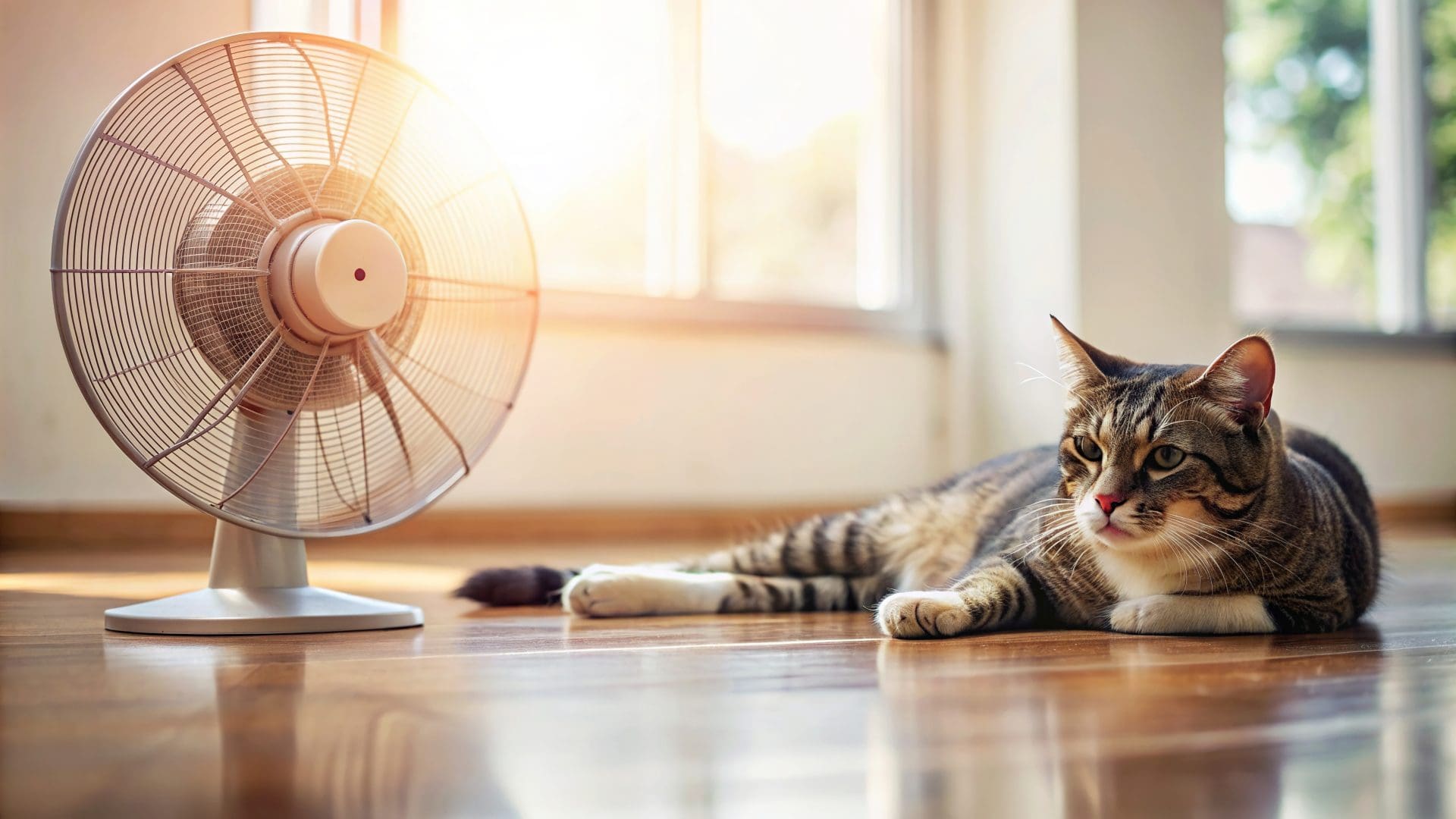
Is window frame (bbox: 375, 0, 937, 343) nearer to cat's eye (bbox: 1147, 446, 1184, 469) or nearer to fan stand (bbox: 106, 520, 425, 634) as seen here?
fan stand (bbox: 106, 520, 425, 634)

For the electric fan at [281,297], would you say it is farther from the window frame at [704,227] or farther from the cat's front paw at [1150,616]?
the window frame at [704,227]

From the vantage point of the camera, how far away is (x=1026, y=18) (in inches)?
146

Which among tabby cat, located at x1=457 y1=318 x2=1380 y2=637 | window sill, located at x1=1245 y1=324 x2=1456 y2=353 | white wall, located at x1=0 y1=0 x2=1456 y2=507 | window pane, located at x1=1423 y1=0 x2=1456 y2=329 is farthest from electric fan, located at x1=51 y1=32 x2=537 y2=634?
window pane, located at x1=1423 y1=0 x2=1456 y2=329

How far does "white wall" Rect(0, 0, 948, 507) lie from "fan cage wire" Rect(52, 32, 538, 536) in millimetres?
1512

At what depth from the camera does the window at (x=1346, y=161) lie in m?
4.54

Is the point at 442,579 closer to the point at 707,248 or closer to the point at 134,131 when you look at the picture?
the point at 134,131

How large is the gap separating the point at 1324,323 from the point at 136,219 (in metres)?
4.50

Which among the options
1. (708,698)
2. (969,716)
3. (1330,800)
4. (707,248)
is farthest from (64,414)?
(1330,800)

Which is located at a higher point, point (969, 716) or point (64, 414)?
point (64, 414)

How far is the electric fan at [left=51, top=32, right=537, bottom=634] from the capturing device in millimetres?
1337

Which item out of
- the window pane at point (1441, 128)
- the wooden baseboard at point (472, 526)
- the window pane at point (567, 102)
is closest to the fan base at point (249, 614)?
the wooden baseboard at point (472, 526)

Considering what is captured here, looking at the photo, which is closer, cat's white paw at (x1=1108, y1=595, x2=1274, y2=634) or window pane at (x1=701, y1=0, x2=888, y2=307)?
cat's white paw at (x1=1108, y1=595, x2=1274, y2=634)

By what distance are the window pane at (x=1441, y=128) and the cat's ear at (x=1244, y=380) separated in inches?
158

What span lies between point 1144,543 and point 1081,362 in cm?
30
